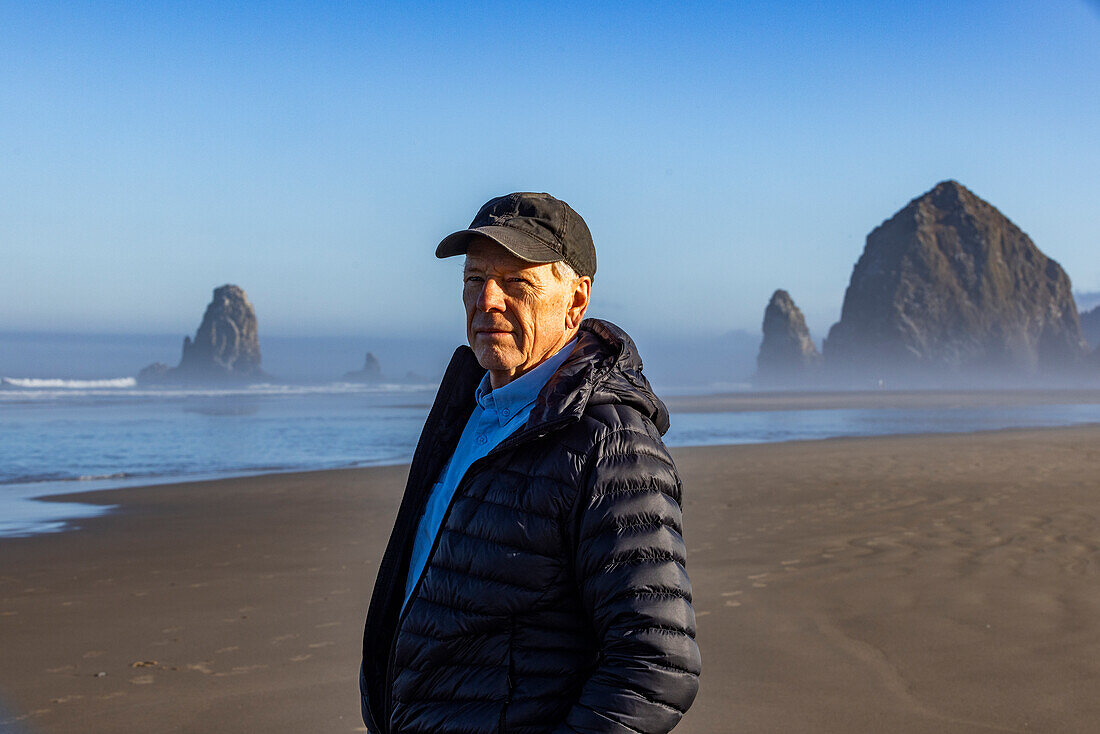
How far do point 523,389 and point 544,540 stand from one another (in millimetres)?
356

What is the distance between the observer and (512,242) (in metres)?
1.71

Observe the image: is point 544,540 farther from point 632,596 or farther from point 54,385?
point 54,385

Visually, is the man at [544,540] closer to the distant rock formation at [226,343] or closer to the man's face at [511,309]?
the man's face at [511,309]

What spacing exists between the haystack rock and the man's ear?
385ft

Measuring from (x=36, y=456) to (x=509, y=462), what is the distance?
1581 cm

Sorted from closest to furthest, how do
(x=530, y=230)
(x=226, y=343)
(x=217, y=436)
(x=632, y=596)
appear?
(x=632, y=596), (x=530, y=230), (x=217, y=436), (x=226, y=343)

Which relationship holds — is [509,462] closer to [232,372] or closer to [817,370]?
[232,372]

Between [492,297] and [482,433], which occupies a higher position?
[492,297]

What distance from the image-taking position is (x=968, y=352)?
114 meters

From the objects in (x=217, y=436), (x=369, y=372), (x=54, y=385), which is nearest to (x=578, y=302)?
(x=217, y=436)

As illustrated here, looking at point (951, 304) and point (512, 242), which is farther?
point (951, 304)

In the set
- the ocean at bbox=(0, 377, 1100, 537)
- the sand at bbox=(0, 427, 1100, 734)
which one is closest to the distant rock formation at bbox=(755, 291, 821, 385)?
the ocean at bbox=(0, 377, 1100, 537)

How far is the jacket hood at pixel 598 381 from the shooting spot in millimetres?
1631

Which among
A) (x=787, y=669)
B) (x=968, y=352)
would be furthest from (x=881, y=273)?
(x=787, y=669)
